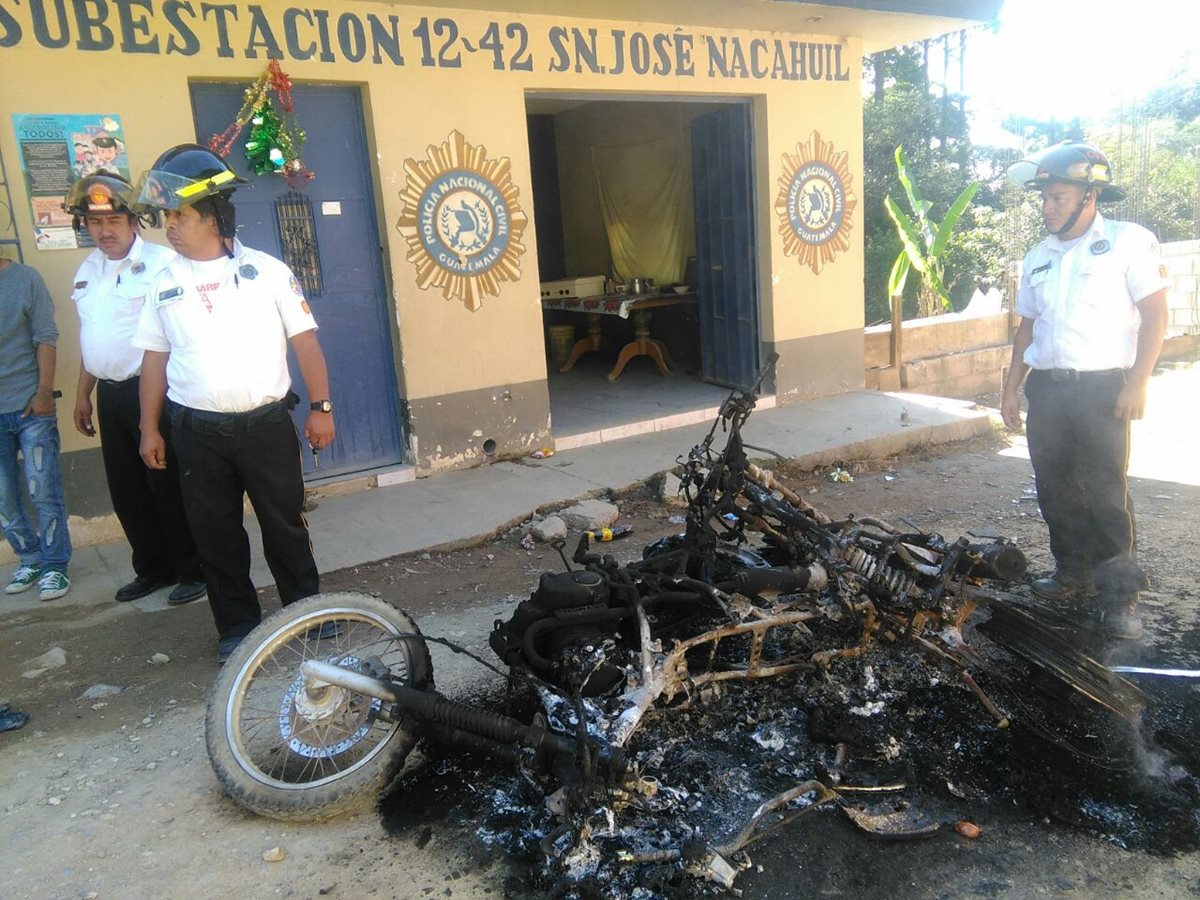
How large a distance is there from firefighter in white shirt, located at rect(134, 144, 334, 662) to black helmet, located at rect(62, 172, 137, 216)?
0.99 meters

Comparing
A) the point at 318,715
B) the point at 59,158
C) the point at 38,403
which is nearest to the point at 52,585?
the point at 38,403

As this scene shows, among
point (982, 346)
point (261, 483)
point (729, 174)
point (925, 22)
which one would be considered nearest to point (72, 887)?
point (261, 483)

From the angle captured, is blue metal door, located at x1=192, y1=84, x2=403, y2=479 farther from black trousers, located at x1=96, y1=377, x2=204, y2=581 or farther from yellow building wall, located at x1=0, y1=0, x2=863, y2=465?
black trousers, located at x1=96, y1=377, x2=204, y2=581

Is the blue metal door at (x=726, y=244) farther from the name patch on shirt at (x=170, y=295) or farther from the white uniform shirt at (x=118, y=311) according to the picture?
the name patch on shirt at (x=170, y=295)

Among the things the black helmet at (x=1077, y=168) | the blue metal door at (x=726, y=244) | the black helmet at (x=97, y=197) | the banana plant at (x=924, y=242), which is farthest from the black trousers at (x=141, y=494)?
the banana plant at (x=924, y=242)

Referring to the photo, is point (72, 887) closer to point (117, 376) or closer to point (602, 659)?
point (602, 659)

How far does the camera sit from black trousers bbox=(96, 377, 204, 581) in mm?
4559

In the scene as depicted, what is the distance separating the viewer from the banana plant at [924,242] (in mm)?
12406

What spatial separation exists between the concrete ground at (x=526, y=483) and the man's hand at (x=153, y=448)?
119 cm

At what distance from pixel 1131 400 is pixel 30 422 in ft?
18.3

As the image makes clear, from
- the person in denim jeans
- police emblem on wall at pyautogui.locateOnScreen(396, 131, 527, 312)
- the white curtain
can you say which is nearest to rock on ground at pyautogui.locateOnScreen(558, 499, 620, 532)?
police emblem on wall at pyautogui.locateOnScreen(396, 131, 527, 312)

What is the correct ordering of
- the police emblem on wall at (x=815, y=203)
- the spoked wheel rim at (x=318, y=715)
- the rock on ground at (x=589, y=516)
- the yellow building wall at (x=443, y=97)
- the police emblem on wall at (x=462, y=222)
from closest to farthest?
the spoked wheel rim at (x=318, y=715) → the yellow building wall at (x=443, y=97) → the rock on ground at (x=589, y=516) → the police emblem on wall at (x=462, y=222) → the police emblem on wall at (x=815, y=203)

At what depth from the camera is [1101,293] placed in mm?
4109

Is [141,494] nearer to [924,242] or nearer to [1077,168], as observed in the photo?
[1077,168]
